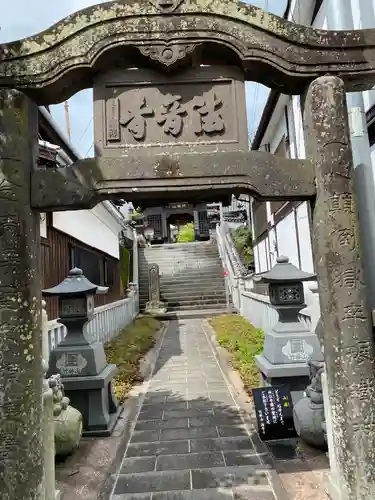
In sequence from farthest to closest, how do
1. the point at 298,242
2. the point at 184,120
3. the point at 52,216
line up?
the point at 298,242 → the point at 52,216 → the point at 184,120

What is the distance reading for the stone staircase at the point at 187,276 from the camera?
21.7m

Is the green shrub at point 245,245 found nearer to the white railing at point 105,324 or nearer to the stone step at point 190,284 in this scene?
the stone step at point 190,284

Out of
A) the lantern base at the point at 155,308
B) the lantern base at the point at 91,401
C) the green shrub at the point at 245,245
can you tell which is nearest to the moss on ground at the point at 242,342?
the lantern base at the point at 91,401

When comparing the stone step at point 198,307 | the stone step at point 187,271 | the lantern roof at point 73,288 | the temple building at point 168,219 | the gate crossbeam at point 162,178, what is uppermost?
the temple building at point 168,219

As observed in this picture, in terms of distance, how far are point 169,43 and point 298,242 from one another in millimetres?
9464

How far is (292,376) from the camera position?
6234mm

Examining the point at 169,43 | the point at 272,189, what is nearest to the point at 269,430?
the point at 272,189

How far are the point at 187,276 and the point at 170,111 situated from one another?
20.6 meters

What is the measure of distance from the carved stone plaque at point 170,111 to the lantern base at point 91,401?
3.98 m

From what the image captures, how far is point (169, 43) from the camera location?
377 centimetres

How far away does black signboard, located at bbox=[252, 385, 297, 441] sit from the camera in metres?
5.48

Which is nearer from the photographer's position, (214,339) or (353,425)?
(353,425)

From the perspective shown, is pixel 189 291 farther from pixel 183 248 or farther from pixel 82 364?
pixel 82 364

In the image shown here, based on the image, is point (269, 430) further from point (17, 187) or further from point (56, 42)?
point (56, 42)
